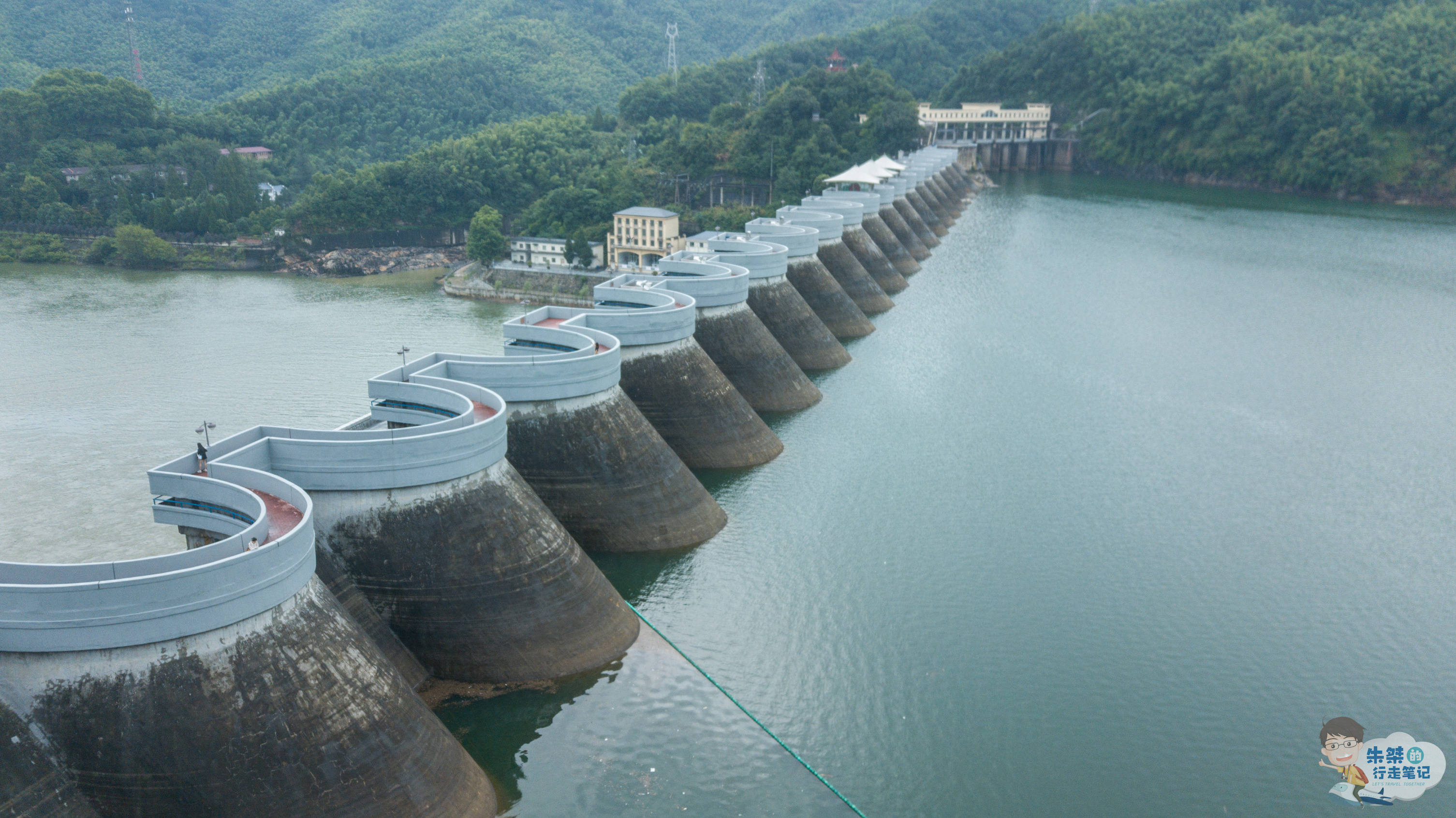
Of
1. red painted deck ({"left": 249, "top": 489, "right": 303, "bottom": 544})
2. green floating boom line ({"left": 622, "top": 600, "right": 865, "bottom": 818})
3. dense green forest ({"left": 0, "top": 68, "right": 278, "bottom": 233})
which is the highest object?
dense green forest ({"left": 0, "top": 68, "right": 278, "bottom": 233})

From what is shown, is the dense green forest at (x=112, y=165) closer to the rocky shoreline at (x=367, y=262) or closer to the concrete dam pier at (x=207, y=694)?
the rocky shoreline at (x=367, y=262)

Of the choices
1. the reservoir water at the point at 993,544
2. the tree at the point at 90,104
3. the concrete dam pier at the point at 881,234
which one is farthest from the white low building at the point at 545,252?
the tree at the point at 90,104

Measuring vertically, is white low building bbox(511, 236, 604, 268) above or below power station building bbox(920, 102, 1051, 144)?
below

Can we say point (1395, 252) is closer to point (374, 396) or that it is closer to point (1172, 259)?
point (1172, 259)

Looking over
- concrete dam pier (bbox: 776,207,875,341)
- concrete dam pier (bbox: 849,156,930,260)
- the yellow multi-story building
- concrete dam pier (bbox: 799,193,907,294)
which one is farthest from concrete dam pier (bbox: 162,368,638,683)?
the yellow multi-story building

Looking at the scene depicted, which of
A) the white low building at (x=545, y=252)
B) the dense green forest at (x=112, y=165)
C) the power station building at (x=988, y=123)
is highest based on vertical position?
the power station building at (x=988, y=123)

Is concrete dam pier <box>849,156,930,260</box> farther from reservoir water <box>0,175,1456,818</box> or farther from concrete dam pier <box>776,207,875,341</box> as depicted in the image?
concrete dam pier <box>776,207,875,341</box>

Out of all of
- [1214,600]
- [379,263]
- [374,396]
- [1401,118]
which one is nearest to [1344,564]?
[1214,600]
